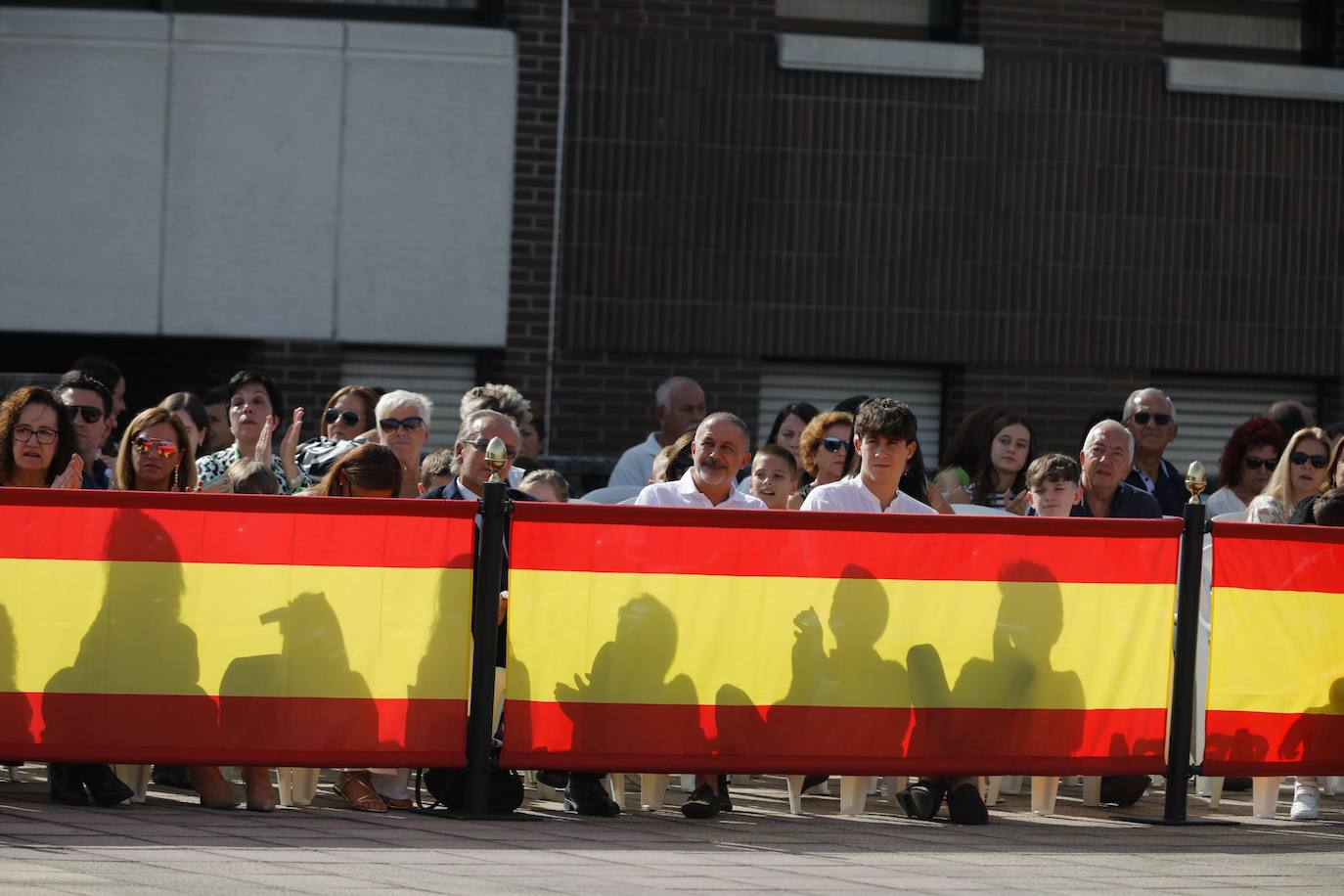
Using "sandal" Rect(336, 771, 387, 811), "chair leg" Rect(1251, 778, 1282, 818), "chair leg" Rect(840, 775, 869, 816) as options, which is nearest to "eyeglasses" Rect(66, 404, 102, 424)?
"sandal" Rect(336, 771, 387, 811)

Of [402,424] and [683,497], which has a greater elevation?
[402,424]

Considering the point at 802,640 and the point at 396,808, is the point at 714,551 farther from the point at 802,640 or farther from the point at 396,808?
the point at 396,808

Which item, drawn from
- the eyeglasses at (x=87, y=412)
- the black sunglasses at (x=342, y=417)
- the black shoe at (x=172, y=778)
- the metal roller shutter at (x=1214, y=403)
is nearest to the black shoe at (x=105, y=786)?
the black shoe at (x=172, y=778)

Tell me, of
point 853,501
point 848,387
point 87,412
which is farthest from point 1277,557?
point 848,387

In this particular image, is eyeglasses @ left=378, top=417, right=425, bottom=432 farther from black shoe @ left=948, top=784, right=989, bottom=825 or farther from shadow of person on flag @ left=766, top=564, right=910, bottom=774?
black shoe @ left=948, top=784, right=989, bottom=825

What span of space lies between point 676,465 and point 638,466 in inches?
80.7

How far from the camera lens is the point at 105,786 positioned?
28.3 feet

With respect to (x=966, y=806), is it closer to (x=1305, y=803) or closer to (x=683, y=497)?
(x=1305, y=803)

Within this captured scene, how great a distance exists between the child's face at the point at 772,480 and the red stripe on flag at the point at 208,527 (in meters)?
2.28

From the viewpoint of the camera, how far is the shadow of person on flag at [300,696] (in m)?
8.55

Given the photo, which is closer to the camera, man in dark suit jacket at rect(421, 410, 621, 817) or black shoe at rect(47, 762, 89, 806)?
black shoe at rect(47, 762, 89, 806)

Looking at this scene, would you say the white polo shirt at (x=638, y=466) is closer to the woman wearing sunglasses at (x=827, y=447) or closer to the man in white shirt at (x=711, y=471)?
the woman wearing sunglasses at (x=827, y=447)

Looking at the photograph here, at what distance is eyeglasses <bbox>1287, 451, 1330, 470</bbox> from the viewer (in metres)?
11.1

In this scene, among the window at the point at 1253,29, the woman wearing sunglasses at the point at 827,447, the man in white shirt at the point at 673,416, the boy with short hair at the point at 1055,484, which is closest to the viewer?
the boy with short hair at the point at 1055,484
